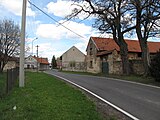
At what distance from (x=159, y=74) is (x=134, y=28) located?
1001cm

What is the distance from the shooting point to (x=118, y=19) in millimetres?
29781

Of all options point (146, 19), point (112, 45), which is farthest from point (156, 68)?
point (112, 45)

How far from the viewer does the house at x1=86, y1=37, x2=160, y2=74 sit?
119 feet

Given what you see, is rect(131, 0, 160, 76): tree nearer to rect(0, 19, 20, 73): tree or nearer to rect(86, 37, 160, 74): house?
rect(86, 37, 160, 74): house

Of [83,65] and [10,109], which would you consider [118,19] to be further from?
[83,65]

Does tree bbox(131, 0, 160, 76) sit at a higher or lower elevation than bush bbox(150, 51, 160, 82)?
higher

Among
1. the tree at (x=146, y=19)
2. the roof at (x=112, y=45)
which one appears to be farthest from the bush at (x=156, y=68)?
the roof at (x=112, y=45)

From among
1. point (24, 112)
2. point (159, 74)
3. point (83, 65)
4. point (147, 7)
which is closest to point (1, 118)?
point (24, 112)

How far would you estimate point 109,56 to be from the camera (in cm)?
4222

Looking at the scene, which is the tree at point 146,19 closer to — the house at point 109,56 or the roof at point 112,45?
the house at point 109,56

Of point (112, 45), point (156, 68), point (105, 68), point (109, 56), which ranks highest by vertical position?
point (112, 45)

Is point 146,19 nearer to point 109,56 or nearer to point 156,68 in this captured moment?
point 156,68

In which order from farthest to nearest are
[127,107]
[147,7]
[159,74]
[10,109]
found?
[147,7] < [159,74] < [127,107] < [10,109]

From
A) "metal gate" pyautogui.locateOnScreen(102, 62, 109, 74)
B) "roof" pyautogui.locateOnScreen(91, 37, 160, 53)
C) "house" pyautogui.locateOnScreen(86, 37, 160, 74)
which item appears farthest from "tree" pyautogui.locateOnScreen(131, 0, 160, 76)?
"roof" pyautogui.locateOnScreen(91, 37, 160, 53)
